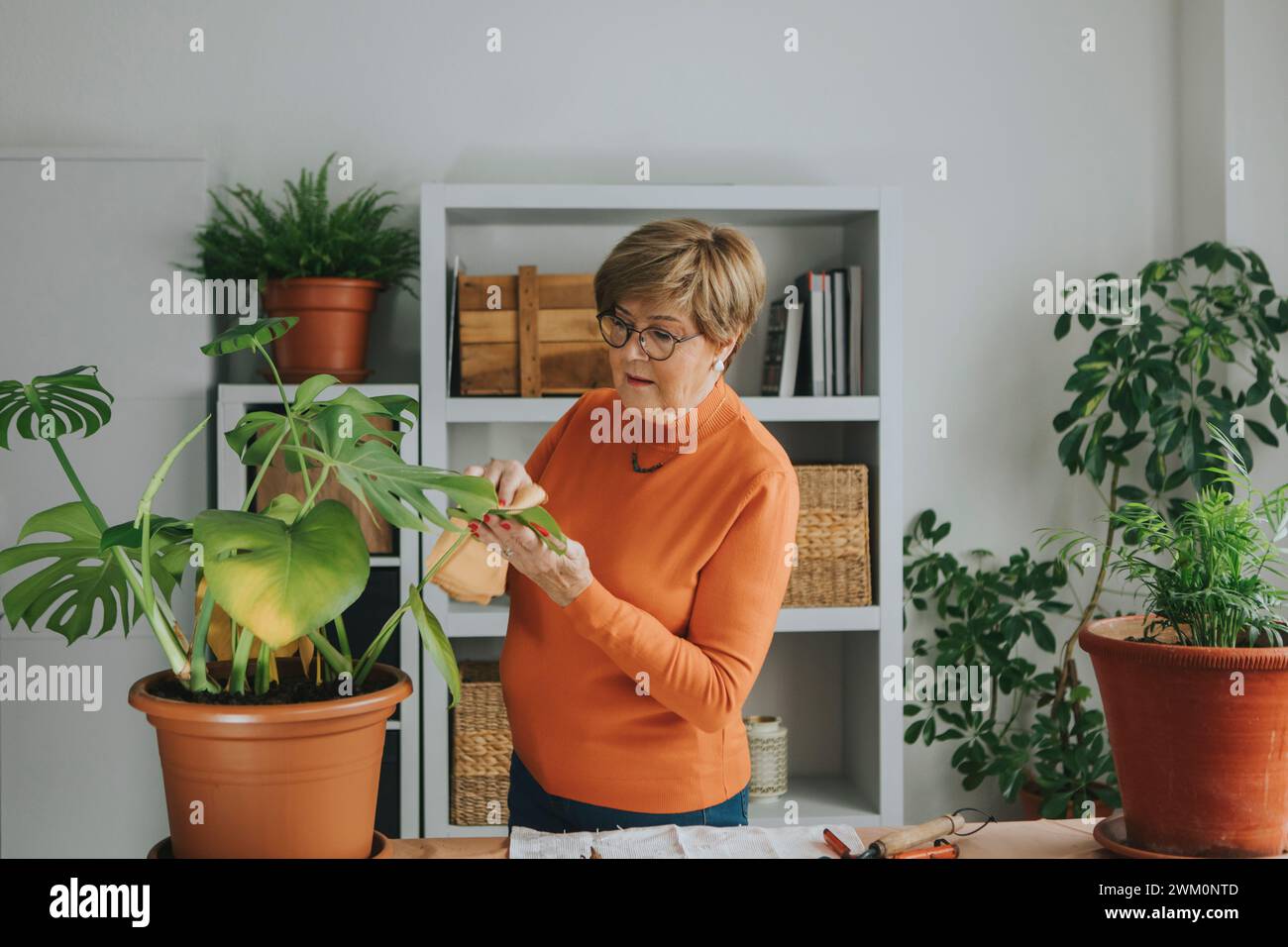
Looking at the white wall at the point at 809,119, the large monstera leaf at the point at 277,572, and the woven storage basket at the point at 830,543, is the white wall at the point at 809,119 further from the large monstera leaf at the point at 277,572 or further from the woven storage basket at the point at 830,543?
the large monstera leaf at the point at 277,572

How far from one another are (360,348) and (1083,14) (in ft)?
7.69

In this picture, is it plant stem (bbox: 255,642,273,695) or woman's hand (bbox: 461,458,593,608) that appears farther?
woman's hand (bbox: 461,458,593,608)

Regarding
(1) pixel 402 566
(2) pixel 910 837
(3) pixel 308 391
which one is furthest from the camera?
(1) pixel 402 566

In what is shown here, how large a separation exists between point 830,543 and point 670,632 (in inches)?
54.0

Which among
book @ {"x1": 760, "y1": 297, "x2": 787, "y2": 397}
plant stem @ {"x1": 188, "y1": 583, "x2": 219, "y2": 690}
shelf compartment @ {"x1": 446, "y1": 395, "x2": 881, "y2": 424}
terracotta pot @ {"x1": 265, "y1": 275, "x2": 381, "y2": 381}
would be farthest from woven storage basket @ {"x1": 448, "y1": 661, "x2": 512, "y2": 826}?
plant stem @ {"x1": 188, "y1": 583, "x2": 219, "y2": 690}

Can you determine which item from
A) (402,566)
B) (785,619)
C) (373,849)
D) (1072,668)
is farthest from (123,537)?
(1072,668)

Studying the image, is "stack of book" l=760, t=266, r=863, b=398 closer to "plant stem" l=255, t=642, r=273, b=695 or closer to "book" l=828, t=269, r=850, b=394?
"book" l=828, t=269, r=850, b=394

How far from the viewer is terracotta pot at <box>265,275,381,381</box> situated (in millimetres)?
2688

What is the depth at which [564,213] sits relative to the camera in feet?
9.43

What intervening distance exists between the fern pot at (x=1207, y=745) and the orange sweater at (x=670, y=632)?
47 cm

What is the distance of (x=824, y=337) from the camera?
281 centimetres

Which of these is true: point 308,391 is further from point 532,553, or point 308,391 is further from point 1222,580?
Result: point 1222,580

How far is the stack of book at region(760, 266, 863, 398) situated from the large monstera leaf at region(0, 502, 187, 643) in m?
2.01

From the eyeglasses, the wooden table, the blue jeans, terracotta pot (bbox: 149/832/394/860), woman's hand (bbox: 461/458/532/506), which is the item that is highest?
the eyeglasses
